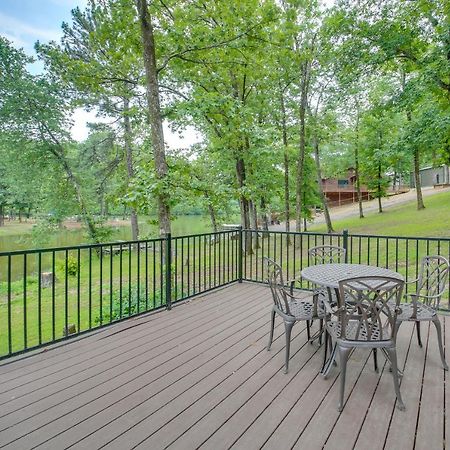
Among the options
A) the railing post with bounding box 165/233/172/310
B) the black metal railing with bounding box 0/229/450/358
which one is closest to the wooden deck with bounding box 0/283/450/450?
the black metal railing with bounding box 0/229/450/358

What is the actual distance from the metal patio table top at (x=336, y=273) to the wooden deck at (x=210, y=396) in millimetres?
690

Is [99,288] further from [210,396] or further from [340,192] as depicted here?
[340,192]

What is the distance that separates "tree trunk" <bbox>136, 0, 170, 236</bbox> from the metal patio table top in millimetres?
3032

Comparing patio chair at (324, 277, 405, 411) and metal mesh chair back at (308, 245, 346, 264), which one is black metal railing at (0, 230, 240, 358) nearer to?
metal mesh chair back at (308, 245, 346, 264)

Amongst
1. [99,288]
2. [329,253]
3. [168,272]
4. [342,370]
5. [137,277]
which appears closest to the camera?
[342,370]

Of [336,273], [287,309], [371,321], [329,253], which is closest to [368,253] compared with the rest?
[329,253]

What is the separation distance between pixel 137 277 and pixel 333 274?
9.26 feet

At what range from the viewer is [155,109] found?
18.1 ft

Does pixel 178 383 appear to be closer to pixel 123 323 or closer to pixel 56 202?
pixel 123 323

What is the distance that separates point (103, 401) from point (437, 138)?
795cm

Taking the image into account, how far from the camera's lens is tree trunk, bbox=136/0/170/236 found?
517 centimetres

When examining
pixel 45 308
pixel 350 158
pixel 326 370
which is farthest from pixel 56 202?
pixel 350 158

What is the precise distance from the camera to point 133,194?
499 cm

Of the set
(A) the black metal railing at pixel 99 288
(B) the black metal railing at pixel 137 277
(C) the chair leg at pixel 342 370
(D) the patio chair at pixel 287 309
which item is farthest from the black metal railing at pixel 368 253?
(C) the chair leg at pixel 342 370
